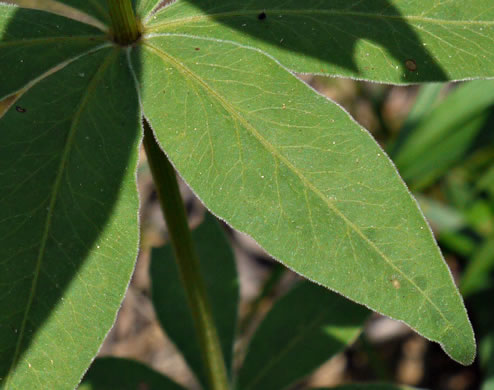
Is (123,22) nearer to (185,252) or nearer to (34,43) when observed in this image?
(34,43)

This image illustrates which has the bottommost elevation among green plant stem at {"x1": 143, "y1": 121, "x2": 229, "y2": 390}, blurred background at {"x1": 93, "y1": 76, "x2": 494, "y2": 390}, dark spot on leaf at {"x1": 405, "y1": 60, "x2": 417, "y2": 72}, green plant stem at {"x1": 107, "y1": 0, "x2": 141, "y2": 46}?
blurred background at {"x1": 93, "y1": 76, "x2": 494, "y2": 390}

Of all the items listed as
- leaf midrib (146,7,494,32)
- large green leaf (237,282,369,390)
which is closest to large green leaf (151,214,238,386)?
large green leaf (237,282,369,390)

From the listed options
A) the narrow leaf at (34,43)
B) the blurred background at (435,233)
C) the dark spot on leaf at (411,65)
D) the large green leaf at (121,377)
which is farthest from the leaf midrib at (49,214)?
the blurred background at (435,233)

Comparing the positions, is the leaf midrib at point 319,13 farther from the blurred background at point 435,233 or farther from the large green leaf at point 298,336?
the blurred background at point 435,233

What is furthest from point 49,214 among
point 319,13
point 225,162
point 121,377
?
point 121,377

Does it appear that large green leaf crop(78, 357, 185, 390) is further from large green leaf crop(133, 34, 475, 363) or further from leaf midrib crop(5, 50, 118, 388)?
large green leaf crop(133, 34, 475, 363)

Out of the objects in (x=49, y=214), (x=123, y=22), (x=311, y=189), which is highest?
(x=123, y=22)
